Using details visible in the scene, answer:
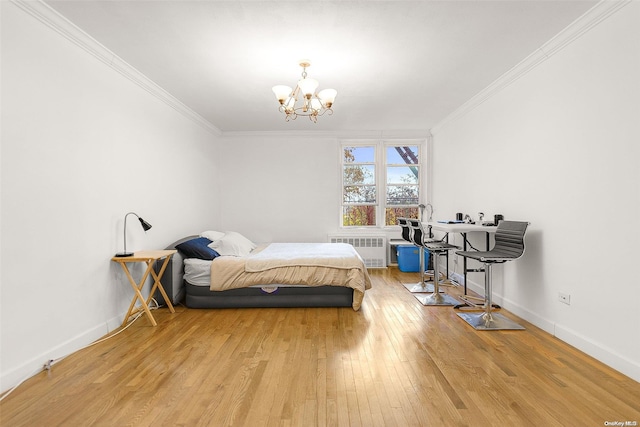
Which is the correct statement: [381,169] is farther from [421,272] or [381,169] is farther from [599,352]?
[599,352]

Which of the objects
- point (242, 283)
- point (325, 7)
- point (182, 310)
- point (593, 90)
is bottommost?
point (182, 310)

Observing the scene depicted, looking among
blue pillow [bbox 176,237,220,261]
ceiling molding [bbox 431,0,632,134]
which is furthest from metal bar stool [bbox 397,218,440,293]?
blue pillow [bbox 176,237,220,261]

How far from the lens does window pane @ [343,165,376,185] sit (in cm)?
649

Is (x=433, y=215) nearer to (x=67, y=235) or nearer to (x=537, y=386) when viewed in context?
(x=537, y=386)

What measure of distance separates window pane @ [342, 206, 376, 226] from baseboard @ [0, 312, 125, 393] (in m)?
4.29

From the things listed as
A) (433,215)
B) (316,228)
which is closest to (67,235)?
(316,228)

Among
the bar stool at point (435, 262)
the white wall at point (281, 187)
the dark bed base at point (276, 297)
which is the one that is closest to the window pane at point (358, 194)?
the white wall at point (281, 187)

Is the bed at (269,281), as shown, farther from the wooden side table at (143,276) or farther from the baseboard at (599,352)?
the baseboard at (599,352)

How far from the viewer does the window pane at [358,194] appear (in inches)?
255

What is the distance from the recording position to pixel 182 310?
3744mm

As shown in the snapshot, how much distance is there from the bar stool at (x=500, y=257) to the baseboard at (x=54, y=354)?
3563mm

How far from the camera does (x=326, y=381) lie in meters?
2.13

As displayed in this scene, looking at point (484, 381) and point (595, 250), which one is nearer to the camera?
point (484, 381)

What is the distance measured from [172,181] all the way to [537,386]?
4.45 metres
